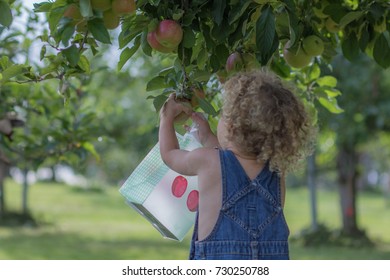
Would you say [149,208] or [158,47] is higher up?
[158,47]

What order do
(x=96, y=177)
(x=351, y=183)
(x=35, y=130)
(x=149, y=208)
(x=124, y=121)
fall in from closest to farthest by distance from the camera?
(x=149, y=208) → (x=35, y=130) → (x=351, y=183) → (x=124, y=121) → (x=96, y=177)

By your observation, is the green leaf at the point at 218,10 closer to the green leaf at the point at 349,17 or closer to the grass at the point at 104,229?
the green leaf at the point at 349,17

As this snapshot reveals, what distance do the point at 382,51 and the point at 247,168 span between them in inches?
30.5

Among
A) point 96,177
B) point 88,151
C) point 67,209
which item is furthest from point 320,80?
point 96,177

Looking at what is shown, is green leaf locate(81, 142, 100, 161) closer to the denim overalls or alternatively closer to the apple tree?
the apple tree

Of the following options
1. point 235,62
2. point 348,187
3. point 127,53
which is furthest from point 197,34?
point 348,187

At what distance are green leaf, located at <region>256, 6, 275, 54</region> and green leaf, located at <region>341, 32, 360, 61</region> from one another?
2.16 ft

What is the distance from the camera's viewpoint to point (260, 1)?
176 cm

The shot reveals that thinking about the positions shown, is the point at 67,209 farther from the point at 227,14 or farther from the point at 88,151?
the point at 227,14

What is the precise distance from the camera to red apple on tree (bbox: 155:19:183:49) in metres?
1.77

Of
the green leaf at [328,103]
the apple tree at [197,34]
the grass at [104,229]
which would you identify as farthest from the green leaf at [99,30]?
the grass at [104,229]

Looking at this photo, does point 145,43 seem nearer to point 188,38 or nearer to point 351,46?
point 188,38

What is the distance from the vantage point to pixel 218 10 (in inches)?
70.5

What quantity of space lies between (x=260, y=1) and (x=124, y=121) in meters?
9.55
